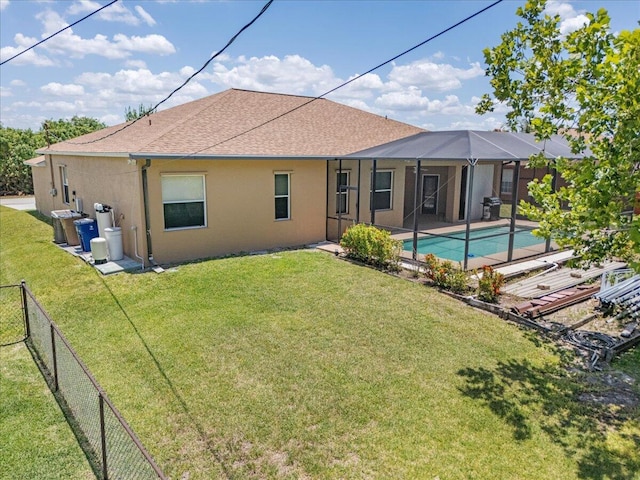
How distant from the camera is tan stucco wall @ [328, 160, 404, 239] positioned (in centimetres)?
1438

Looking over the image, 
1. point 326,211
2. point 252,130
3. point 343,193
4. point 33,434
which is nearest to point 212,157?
point 252,130

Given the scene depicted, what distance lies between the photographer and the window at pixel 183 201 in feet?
36.4

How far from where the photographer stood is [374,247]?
11.2 m

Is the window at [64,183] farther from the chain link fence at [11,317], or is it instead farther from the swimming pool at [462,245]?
the swimming pool at [462,245]

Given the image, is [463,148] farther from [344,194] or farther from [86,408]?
[86,408]

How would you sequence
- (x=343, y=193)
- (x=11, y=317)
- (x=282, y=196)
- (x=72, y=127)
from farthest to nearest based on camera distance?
(x=72, y=127) → (x=343, y=193) → (x=282, y=196) → (x=11, y=317)

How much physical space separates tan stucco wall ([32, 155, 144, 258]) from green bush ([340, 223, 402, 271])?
5.32 metres

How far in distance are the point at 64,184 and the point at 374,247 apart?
13.2 meters

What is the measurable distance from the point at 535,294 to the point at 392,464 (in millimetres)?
6202

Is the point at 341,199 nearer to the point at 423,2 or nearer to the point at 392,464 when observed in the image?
the point at 423,2

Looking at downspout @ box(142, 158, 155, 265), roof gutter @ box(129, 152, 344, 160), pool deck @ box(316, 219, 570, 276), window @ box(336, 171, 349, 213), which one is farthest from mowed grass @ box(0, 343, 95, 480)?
window @ box(336, 171, 349, 213)

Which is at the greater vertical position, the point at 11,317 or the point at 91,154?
the point at 91,154

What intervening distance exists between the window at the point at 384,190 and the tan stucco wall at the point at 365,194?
12 centimetres

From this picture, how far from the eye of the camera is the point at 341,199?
14664 millimetres
